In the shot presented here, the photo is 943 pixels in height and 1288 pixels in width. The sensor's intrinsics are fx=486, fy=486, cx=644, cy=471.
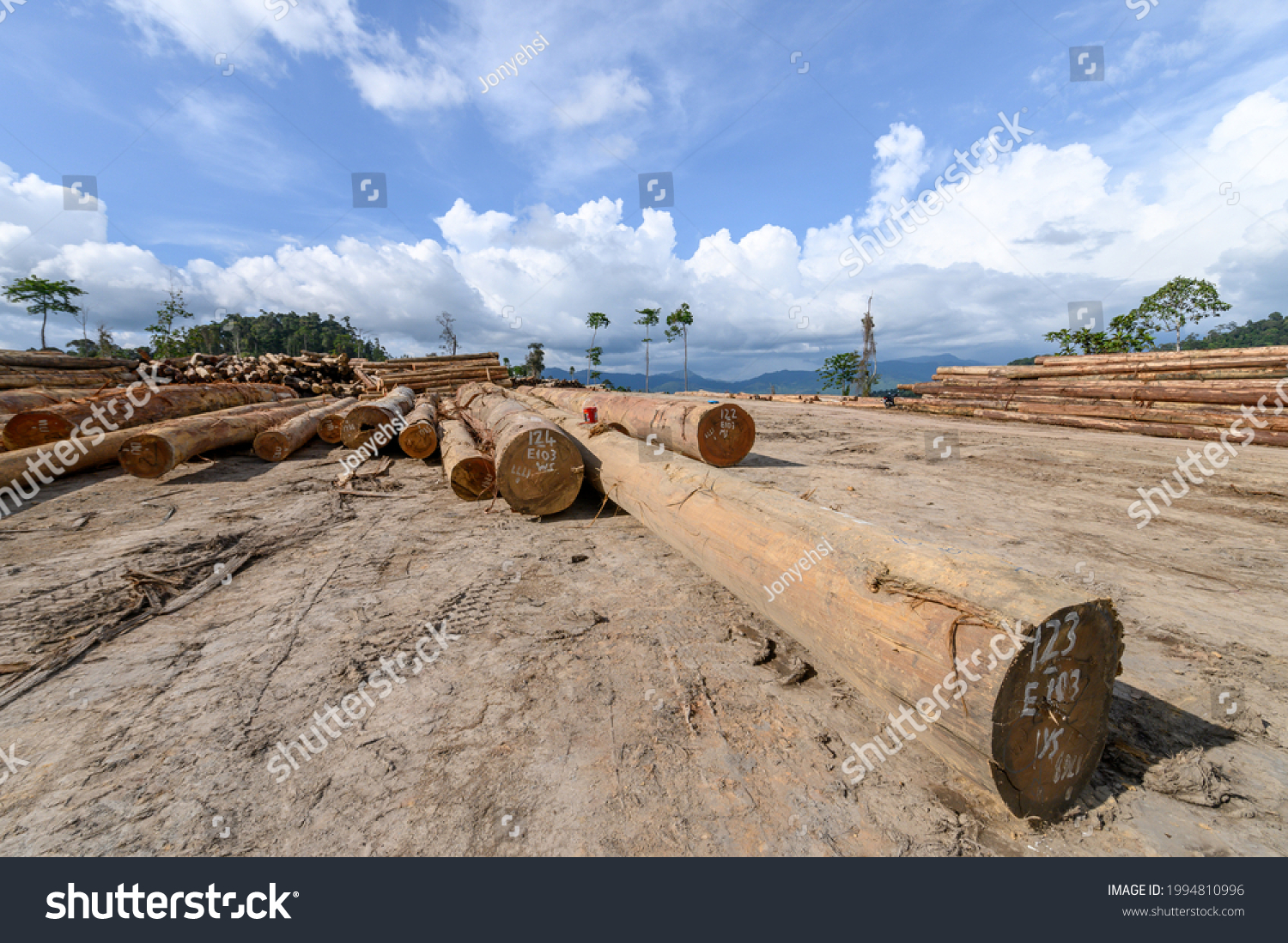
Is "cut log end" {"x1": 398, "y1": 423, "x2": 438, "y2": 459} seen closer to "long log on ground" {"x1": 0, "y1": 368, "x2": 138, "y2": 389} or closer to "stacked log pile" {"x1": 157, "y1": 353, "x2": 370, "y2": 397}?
"stacked log pile" {"x1": 157, "y1": 353, "x2": 370, "y2": 397}

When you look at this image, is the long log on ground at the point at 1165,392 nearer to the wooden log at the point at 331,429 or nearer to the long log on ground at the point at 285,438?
the wooden log at the point at 331,429

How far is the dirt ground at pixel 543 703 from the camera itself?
1.86m

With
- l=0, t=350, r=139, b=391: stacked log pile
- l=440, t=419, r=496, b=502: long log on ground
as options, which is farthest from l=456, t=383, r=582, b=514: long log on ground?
l=0, t=350, r=139, b=391: stacked log pile

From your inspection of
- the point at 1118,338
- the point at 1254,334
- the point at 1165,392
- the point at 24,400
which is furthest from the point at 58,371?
the point at 1254,334

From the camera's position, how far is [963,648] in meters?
1.87

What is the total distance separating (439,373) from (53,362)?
Result: 1083 cm

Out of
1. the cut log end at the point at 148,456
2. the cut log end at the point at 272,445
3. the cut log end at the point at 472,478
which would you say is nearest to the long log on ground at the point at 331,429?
the cut log end at the point at 272,445

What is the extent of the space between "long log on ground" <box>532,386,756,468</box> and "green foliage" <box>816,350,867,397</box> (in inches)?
1555

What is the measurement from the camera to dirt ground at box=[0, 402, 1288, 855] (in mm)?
1859

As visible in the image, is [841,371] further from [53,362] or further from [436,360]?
[53,362]

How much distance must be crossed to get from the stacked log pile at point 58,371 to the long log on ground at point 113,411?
7.04m

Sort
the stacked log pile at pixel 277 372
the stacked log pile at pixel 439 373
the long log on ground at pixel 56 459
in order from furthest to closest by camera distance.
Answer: the stacked log pile at pixel 439 373 < the stacked log pile at pixel 277 372 < the long log on ground at pixel 56 459

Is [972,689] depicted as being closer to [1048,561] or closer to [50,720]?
[1048,561]
